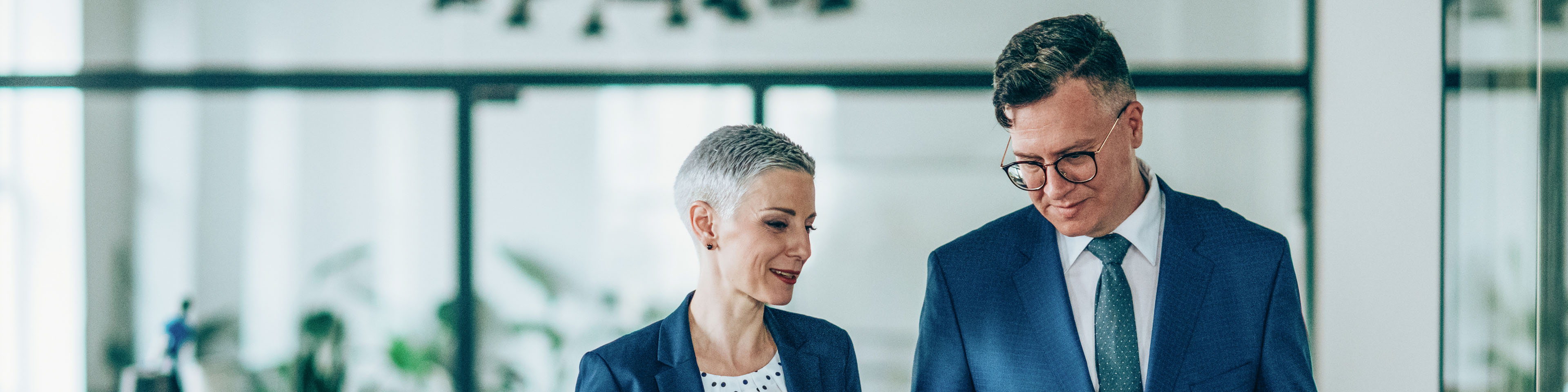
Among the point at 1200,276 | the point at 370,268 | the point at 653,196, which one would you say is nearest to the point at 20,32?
the point at 370,268

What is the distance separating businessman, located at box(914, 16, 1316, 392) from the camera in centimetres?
132

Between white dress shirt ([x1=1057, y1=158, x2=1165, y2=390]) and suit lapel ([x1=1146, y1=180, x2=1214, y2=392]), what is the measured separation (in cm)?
3

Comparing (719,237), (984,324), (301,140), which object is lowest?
(984,324)

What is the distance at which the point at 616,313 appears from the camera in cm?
323

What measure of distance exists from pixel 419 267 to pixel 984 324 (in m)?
2.53

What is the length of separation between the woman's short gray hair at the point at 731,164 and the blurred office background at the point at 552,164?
67.9 inches

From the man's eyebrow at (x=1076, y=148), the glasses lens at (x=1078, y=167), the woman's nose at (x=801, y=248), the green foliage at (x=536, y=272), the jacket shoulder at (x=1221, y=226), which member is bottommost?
the green foliage at (x=536, y=272)

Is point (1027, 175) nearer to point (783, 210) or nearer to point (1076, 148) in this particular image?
point (1076, 148)

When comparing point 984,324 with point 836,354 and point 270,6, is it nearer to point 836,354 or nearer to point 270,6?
point 836,354

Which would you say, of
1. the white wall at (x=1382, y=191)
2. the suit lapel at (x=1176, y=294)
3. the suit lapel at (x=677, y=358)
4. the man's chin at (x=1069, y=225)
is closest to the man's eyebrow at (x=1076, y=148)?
the man's chin at (x=1069, y=225)

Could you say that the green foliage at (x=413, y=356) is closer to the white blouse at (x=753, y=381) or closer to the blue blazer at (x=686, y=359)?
the blue blazer at (x=686, y=359)

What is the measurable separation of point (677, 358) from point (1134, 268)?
0.81 m

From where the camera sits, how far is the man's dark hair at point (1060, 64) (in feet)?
4.28

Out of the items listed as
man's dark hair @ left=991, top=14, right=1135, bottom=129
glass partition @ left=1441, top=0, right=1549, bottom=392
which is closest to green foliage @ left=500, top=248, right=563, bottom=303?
man's dark hair @ left=991, top=14, right=1135, bottom=129
